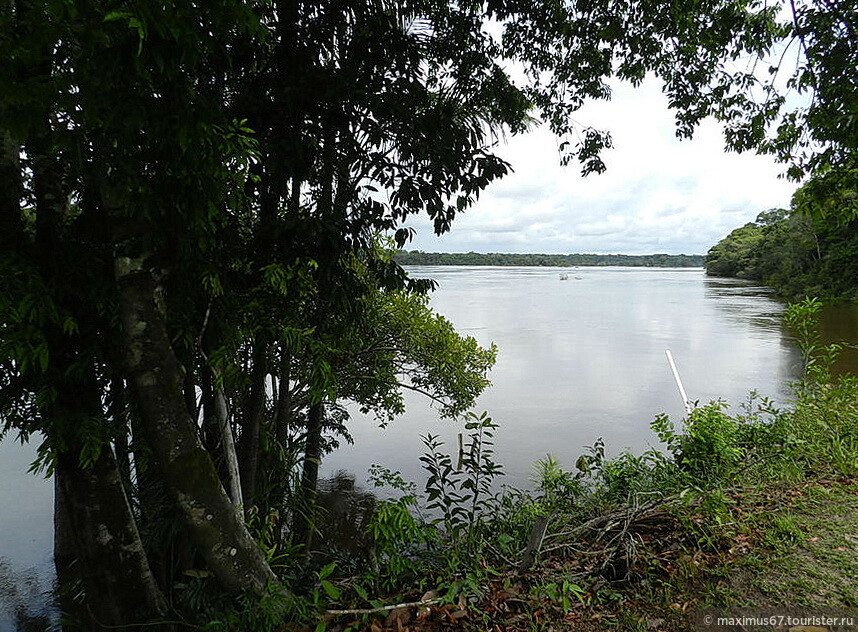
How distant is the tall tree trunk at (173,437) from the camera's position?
2.31m

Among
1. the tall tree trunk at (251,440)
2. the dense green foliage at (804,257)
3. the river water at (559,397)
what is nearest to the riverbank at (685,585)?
the tall tree trunk at (251,440)

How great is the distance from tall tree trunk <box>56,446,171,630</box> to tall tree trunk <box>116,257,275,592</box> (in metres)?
0.64

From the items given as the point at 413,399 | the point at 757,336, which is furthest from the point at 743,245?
the point at 413,399

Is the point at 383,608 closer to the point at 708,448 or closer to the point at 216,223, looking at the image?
the point at 216,223

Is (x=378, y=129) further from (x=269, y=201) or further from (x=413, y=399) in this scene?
(x=413, y=399)

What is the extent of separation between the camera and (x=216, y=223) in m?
2.62

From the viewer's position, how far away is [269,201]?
10.0ft

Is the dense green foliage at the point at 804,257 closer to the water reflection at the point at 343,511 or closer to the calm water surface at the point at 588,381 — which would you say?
the calm water surface at the point at 588,381

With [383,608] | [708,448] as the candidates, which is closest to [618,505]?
[708,448]

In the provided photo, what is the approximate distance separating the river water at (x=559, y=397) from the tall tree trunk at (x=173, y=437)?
15.4 ft

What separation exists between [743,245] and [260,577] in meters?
86.6

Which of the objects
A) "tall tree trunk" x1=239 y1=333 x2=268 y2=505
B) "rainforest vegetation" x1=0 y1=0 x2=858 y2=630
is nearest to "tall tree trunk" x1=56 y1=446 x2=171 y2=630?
"rainforest vegetation" x1=0 y1=0 x2=858 y2=630

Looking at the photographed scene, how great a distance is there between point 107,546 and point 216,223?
1.87 meters

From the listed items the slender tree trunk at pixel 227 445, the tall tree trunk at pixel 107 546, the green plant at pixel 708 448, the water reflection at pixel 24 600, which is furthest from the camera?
the water reflection at pixel 24 600
